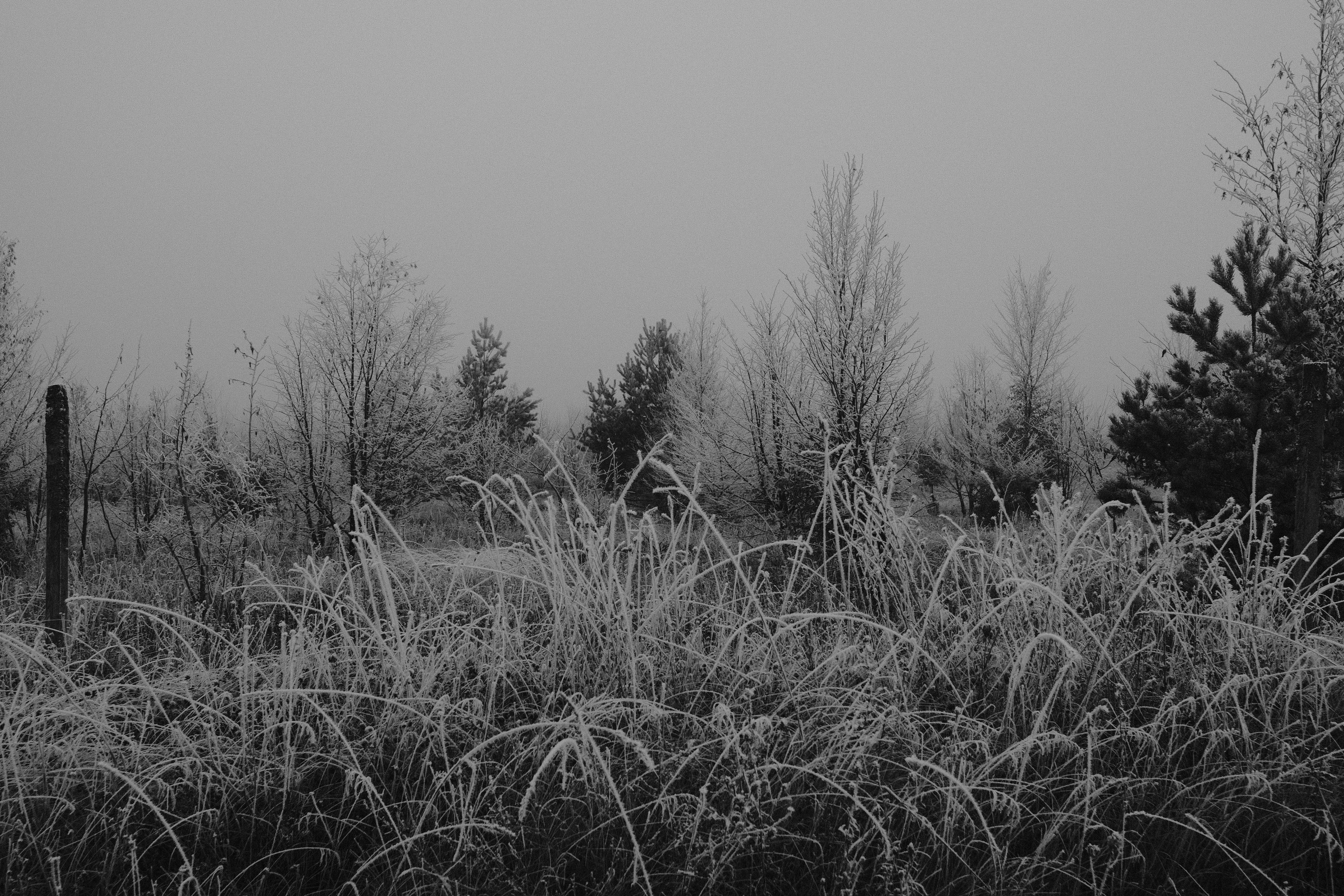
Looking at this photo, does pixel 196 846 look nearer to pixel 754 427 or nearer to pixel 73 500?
pixel 754 427

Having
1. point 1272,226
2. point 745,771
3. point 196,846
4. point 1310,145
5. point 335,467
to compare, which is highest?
point 1310,145

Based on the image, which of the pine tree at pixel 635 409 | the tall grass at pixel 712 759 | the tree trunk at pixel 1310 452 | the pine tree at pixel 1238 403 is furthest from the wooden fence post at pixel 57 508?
the pine tree at pixel 635 409

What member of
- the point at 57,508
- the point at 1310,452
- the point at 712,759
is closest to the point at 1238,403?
the point at 1310,452

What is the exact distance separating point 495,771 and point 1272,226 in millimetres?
7715

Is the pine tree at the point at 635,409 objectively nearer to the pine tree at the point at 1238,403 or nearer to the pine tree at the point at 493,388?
the pine tree at the point at 493,388

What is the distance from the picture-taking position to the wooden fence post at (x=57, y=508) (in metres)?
4.21

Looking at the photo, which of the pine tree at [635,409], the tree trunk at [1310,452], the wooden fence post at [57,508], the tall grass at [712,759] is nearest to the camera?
the tall grass at [712,759]

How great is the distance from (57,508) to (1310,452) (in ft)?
29.8

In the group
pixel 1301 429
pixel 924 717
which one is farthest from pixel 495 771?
pixel 1301 429

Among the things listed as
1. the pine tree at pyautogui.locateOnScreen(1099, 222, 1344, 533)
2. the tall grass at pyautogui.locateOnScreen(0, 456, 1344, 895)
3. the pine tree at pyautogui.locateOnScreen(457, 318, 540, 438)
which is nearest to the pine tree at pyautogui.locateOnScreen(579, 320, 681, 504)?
the pine tree at pyautogui.locateOnScreen(457, 318, 540, 438)

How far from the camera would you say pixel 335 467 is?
11.4 m

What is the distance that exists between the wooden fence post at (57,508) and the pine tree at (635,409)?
13.0 m

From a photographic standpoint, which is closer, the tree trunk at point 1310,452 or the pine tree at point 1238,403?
the tree trunk at point 1310,452

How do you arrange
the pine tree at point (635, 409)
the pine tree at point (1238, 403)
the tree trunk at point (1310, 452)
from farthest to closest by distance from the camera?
the pine tree at point (635, 409) < the pine tree at point (1238, 403) < the tree trunk at point (1310, 452)
